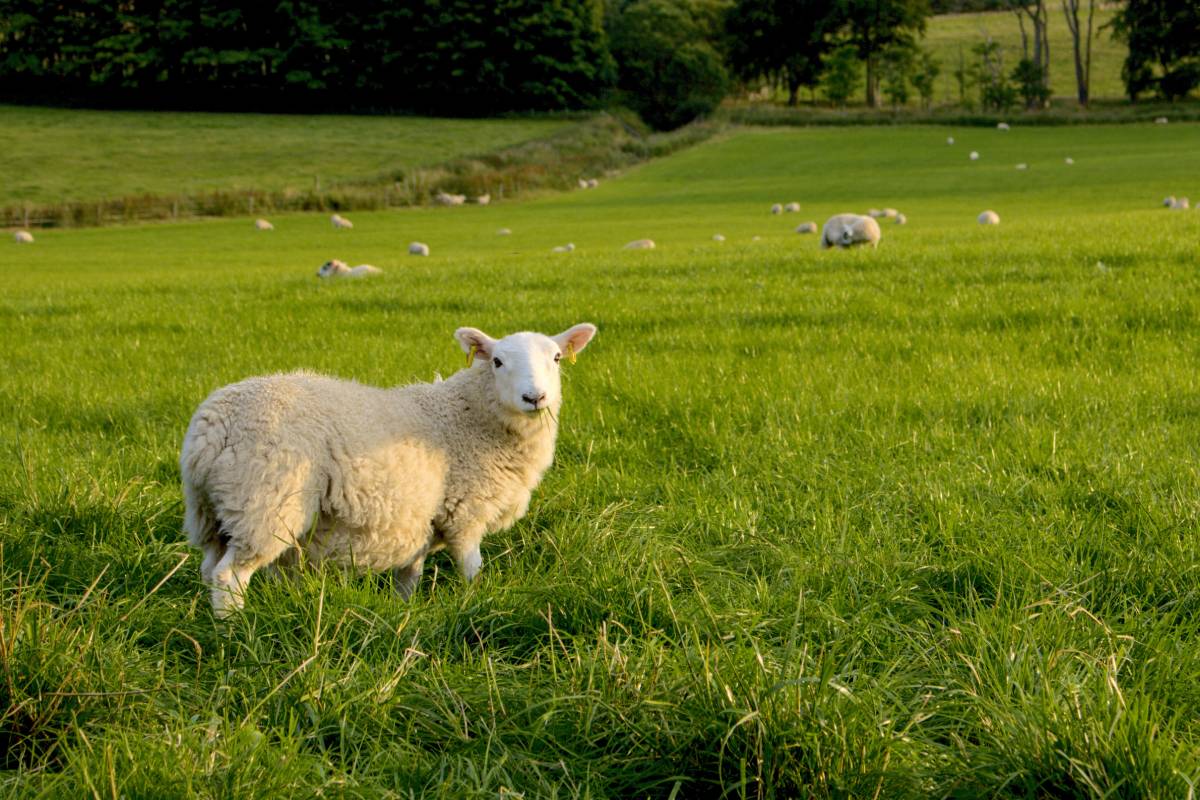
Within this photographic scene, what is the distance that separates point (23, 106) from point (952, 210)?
65170mm

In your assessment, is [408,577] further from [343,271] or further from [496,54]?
[496,54]

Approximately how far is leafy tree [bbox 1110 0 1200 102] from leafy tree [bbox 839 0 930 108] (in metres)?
16.8

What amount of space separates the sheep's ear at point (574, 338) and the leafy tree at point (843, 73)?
88967mm

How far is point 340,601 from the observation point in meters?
3.68

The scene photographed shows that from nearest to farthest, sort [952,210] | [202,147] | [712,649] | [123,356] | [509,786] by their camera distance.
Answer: [509,786], [712,649], [123,356], [952,210], [202,147]

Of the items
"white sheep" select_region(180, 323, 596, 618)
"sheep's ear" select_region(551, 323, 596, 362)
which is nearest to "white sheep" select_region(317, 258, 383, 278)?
"sheep's ear" select_region(551, 323, 596, 362)

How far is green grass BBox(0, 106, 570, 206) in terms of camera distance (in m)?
48.6

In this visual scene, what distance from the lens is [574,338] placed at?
17.6ft

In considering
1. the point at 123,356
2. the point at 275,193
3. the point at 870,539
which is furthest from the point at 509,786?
the point at 275,193

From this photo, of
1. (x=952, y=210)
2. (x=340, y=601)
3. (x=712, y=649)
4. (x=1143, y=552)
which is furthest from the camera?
(x=952, y=210)

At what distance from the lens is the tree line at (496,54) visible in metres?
74.2

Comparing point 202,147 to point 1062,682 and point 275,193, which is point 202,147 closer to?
point 275,193

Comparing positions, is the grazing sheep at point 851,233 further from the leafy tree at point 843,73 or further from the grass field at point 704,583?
the leafy tree at point 843,73

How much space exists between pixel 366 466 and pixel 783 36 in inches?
3792
